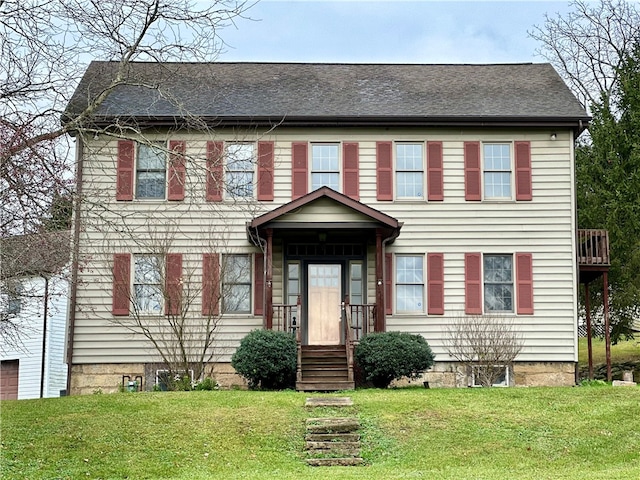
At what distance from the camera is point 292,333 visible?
1786 cm

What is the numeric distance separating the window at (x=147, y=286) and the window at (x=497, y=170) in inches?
290

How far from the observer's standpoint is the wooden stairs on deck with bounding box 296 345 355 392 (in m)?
16.8

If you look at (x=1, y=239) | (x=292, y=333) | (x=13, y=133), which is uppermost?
(x=13, y=133)

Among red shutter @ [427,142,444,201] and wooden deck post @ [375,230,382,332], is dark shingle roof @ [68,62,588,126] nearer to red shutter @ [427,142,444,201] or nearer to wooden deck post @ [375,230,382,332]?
red shutter @ [427,142,444,201]

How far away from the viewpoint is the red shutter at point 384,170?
1973 cm

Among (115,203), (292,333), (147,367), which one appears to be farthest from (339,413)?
(115,203)

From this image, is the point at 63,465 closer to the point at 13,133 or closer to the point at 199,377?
the point at 13,133

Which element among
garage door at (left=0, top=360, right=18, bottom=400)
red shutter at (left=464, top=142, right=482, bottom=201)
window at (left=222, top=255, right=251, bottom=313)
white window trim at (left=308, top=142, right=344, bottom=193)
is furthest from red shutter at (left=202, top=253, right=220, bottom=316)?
garage door at (left=0, top=360, right=18, bottom=400)

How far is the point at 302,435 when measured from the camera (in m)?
12.7

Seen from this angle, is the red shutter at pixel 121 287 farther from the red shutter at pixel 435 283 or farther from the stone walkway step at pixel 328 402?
the red shutter at pixel 435 283

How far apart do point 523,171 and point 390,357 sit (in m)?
5.67

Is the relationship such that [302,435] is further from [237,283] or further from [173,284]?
[173,284]

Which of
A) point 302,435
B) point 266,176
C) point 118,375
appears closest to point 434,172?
point 266,176

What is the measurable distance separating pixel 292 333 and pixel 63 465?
722 centimetres
